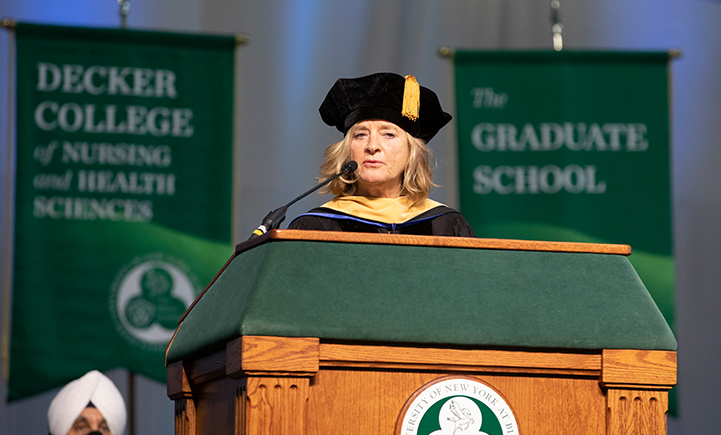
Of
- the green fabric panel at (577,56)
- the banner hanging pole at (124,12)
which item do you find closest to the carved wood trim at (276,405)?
the green fabric panel at (577,56)

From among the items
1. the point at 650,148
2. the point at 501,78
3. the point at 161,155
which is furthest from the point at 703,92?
the point at 161,155

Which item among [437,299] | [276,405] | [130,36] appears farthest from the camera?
[130,36]

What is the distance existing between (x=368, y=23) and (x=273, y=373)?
4.63m

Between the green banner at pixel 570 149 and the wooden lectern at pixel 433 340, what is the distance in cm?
348

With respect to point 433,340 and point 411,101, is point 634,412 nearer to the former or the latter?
point 433,340

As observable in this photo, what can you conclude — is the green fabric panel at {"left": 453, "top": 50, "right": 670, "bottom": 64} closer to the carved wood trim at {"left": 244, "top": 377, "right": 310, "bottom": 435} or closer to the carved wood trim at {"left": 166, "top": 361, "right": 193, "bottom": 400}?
the carved wood trim at {"left": 166, "top": 361, "right": 193, "bottom": 400}

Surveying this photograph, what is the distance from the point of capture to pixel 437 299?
1686mm

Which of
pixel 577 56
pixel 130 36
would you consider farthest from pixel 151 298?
pixel 577 56

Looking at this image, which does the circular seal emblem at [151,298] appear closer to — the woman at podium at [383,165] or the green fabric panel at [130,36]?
the green fabric panel at [130,36]

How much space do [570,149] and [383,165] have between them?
2.87 m

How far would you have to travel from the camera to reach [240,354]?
1.58 metres

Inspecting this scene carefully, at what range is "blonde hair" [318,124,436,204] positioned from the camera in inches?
107

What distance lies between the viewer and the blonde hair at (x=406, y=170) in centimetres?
271

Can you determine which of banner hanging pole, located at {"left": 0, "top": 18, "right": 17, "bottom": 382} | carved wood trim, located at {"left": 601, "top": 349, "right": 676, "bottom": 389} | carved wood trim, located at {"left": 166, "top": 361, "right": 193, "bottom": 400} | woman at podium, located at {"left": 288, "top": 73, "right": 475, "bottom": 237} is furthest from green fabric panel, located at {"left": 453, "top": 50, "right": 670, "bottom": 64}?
carved wood trim, located at {"left": 601, "top": 349, "right": 676, "bottom": 389}
